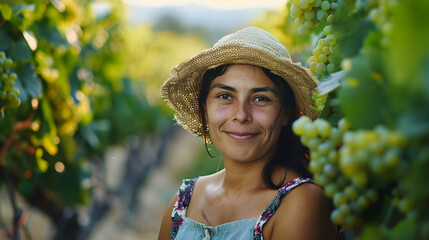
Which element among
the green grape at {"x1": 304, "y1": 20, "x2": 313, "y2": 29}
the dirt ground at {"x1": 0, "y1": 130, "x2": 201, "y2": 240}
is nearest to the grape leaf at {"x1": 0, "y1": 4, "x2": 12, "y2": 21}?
the green grape at {"x1": 304, "y1": 20, "x2": 313, "y2": 29}

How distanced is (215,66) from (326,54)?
72 centimetres

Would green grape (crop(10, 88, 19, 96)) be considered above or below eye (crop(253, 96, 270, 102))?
above

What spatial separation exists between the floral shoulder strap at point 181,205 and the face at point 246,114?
40cm

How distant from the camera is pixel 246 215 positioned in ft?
6.37

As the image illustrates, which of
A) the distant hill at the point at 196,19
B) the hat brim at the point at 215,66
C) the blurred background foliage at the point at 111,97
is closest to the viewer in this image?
the blurred background foliage at the point at 111,97

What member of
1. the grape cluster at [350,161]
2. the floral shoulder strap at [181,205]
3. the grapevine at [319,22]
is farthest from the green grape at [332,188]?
the floral shoulder strap at [181,205]

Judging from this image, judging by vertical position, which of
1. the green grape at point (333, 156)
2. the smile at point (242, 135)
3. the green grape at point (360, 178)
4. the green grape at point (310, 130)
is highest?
the smile at point (242, 135)

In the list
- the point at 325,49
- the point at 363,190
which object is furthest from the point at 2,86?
the point at 363,190

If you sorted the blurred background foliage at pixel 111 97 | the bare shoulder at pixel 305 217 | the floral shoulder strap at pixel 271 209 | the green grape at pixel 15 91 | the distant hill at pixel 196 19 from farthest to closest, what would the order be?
the distant hill at pixel 196 19 < the green grape at pixel 15 91 < the floral shoulder strap at pixel 271 209 < the bare shoulder at pixel 305 217 < the blurred background foliage at pixel 111 97

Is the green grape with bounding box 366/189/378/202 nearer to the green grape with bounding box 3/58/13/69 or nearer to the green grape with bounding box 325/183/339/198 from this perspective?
the green grape with bounding box 325/183/339/198

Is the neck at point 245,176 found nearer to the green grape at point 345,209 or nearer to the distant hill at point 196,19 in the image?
the green grape at point 345,209

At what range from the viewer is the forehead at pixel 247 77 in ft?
6.41

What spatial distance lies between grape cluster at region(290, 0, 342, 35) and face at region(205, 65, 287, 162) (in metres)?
0.42

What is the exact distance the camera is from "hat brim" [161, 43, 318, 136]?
191 cm
